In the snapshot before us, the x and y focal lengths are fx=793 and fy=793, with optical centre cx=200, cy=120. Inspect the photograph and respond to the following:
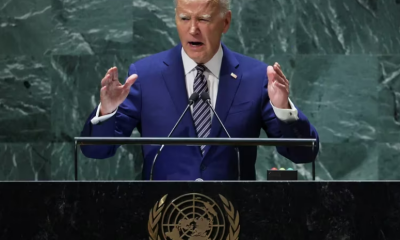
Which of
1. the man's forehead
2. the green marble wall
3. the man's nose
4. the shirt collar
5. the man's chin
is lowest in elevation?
the green marble wall

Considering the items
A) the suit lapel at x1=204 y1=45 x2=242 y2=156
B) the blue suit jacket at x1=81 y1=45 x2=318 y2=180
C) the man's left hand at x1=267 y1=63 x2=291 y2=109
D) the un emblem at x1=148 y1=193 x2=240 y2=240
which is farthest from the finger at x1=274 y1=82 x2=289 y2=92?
the un emblem at x1=148 y1=193 x2=240 y2=240

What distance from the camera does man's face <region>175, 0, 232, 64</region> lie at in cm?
383

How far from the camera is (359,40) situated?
19.3 ft

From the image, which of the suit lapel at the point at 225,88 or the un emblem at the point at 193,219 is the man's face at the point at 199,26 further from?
the un emblem at the point at 193,219

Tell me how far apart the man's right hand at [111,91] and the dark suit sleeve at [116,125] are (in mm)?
60

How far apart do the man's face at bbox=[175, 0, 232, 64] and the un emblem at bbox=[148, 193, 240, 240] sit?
1308mm

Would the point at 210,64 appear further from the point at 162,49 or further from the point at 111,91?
the point at 162,49

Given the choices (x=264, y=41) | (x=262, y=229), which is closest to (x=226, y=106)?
(x=262, y=229)

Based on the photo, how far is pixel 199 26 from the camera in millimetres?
3855

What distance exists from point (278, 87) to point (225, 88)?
0.54 m

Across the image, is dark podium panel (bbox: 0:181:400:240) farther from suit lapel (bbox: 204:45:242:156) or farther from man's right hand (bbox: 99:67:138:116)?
suit lapel (bbox: 204:45:242:156)

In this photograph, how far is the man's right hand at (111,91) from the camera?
3.36 metres

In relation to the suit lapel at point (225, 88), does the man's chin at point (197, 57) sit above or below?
above

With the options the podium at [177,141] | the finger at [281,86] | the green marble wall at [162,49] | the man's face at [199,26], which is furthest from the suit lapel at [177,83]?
the green marble wall at [162,49]
